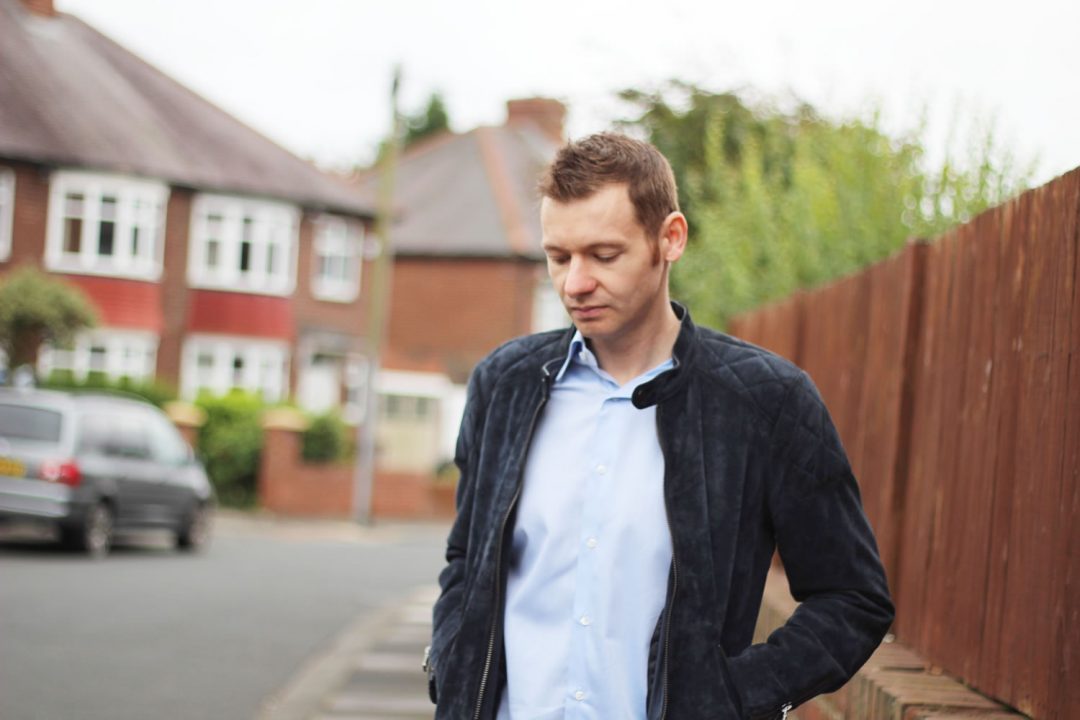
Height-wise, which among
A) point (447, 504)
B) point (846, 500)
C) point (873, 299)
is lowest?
point (447, 504)

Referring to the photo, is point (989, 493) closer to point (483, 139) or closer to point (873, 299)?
point (873, 299)

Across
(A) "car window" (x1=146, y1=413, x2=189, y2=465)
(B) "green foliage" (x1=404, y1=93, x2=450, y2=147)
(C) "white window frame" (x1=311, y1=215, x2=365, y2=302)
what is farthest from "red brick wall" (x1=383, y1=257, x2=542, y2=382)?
(B) "green foliage" (x1=404, y1=93, x2=450, y2=147)

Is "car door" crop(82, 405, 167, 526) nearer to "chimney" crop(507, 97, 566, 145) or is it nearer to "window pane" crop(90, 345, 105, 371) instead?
"window pane" crop(90, 345, 105, 371)

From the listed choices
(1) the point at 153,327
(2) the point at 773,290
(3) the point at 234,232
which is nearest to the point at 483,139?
(3) the point at 234,232

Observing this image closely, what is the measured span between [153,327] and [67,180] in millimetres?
3828

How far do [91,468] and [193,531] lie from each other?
2752 millimetres

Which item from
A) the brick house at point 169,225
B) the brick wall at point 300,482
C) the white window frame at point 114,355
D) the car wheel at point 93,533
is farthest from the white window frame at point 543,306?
the car wheel at point 93,533

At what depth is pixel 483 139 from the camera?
49.9 metres

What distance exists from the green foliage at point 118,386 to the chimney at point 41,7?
35.1 ft

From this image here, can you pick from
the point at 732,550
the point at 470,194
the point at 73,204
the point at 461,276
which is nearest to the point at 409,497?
the point at 73,204

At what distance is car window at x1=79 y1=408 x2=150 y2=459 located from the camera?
59.4ft

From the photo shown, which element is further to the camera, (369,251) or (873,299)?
(369,251)

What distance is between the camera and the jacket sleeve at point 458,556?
290cm

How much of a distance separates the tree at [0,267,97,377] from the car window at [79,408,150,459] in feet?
29.0
